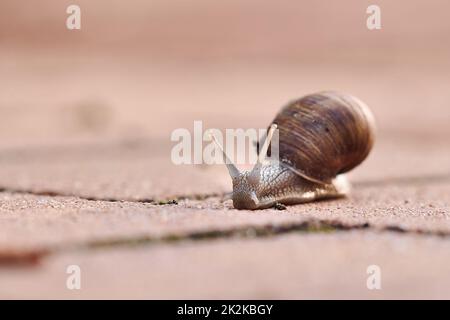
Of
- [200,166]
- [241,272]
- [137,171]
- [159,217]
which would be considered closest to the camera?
[241,272]

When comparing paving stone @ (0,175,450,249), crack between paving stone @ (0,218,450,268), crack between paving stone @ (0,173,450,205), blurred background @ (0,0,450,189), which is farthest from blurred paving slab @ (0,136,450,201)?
crack between paving stone @ (0,218,450,268)

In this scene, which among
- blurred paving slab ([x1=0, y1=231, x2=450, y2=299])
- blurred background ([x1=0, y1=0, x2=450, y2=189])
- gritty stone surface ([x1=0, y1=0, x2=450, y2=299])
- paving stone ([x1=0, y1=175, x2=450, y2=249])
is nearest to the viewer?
blurred paving slab ([x1=0, y1=231, x2=450, y2=299])

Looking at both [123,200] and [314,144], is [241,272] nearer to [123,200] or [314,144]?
[123,200]

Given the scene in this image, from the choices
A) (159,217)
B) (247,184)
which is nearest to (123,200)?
(247,184)

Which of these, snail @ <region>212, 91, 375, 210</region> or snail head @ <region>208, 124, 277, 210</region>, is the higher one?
snail @ <region>212, 91, 375, 210</region>

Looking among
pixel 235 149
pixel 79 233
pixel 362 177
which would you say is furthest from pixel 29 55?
pixel 79 233

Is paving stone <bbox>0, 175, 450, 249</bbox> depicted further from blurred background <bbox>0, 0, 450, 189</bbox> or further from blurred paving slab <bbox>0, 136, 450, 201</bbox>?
blurred background <bbox>0, 0, 450, 189</bbox>
